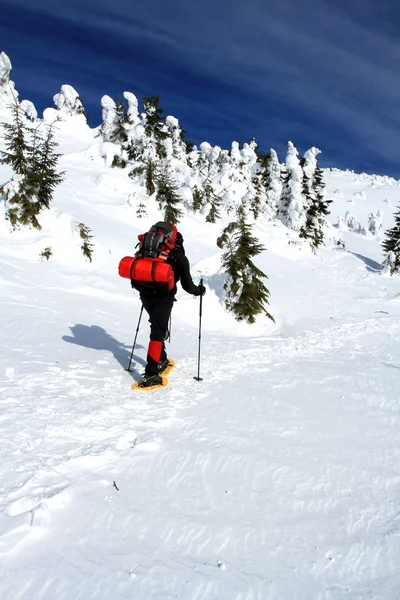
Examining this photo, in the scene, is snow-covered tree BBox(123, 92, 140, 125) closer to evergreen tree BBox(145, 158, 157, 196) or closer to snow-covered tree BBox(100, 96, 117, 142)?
snow-covered tree BBox(100, 96, 117, 142)

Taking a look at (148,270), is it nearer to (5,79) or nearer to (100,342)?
(100,342)

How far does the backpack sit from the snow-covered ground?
1.48 m

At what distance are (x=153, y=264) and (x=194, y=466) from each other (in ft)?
8.47

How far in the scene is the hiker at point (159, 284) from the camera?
16.6 feet

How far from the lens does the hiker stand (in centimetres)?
505

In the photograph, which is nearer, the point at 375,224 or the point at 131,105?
the point at 131,105

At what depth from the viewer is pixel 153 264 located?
4.92 meters

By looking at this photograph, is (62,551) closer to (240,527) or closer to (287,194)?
(240,527)

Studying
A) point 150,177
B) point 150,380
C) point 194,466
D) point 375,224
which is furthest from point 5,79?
point 375,224

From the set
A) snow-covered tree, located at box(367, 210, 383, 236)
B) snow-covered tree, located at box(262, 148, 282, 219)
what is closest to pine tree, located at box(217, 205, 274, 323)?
snow-covered tree, located at box(262, 148, 282, 219)

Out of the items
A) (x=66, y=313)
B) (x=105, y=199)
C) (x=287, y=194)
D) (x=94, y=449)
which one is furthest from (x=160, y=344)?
(x=287, y=194)

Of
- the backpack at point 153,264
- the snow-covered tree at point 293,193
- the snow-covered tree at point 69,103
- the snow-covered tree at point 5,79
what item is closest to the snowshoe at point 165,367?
the backpack at point 153,264

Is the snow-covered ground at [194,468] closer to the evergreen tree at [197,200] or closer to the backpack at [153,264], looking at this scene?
the backpack at [153,264]

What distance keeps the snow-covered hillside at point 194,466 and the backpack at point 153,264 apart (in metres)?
1.47
